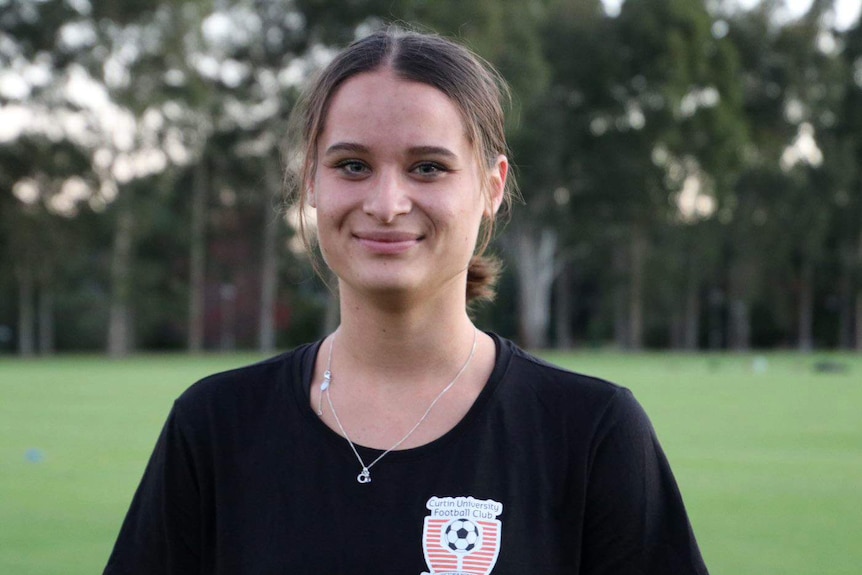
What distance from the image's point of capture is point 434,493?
2.24m

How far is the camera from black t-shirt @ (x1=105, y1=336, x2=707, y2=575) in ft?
7.32

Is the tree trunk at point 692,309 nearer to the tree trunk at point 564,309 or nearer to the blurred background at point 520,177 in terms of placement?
the blurred background at point 520,177

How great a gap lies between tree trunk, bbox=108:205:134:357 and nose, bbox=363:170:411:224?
1718 inches

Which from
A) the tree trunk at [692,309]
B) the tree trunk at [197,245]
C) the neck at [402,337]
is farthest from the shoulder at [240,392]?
the tree trunk at [692,309]

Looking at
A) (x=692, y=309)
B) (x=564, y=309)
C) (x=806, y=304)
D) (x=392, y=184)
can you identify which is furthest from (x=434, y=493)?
(x=806, y=304)

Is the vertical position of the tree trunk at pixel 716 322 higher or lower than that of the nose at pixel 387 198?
lower

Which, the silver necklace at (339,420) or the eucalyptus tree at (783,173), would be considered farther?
the eucalyptus tree at (783,173)

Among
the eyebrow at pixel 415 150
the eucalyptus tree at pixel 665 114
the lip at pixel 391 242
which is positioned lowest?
the lip at pixel 391 242

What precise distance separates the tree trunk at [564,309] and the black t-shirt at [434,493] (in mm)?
62452

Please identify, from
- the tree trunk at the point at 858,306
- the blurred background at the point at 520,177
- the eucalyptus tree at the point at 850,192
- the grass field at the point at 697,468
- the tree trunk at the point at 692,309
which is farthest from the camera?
the tree trunk at the point at 692,309

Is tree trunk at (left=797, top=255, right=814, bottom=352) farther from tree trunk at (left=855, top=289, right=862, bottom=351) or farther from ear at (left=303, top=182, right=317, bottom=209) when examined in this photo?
ear at (left=303, top=182, right=317, bottom=209)

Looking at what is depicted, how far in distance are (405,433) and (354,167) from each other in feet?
1.61

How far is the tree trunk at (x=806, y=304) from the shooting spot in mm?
62656

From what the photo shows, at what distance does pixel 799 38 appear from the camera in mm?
50531
